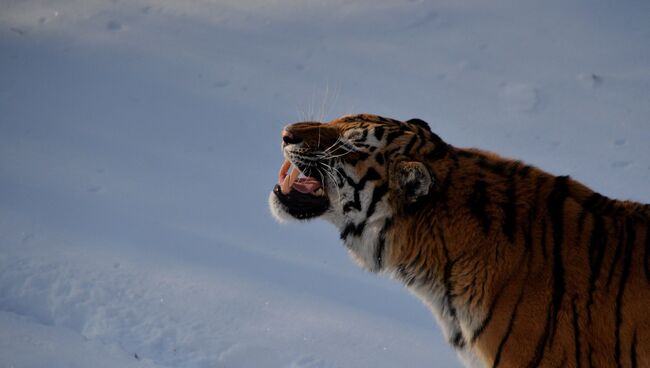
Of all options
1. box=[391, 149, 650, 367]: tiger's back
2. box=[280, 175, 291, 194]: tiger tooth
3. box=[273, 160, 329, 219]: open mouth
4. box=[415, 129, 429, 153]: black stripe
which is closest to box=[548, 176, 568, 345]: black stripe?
box=[391, 149, 650, 367]: tiger's back

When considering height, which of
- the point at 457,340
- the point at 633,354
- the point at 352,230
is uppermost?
the point at 633,354

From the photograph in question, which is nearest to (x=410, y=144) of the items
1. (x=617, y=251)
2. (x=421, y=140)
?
(x=421, y=140)

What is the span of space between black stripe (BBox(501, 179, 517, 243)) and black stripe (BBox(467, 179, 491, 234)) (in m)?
0.05

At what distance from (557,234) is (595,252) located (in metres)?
0.11

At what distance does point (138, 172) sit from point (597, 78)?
9.44 feet

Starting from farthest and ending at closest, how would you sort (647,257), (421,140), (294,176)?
(294,176) → (421,140) → (647,257)

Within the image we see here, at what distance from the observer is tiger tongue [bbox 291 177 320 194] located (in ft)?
7.59

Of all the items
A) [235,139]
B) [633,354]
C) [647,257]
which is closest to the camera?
[633,354]

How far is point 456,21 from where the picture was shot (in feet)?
17.9

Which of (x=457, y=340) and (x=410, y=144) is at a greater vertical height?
(x=410, y=144)

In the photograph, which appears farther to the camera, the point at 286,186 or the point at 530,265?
the point at 286,186

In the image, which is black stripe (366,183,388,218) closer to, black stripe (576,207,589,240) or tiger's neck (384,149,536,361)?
tiger's neck (384,149,536,361)

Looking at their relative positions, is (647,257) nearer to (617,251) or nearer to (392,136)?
(617,251)

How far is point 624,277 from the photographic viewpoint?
2.01m
